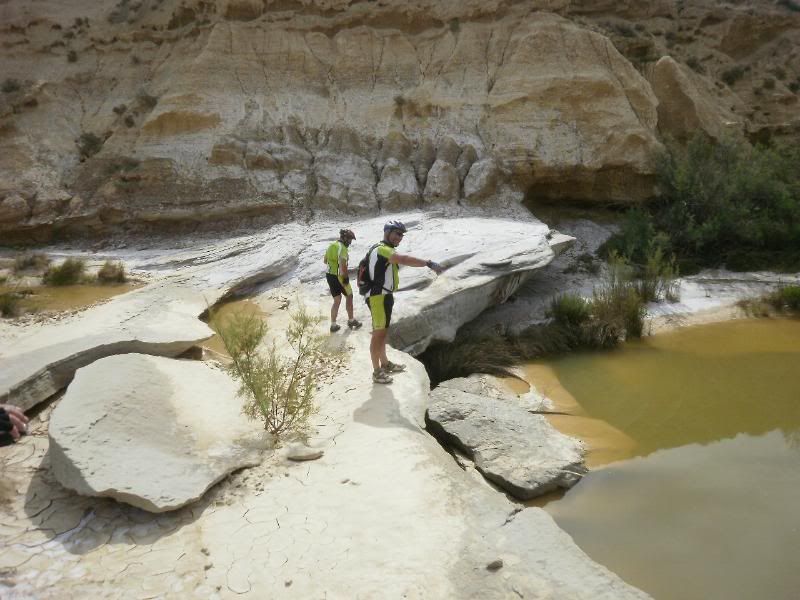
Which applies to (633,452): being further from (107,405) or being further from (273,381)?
(107,405)

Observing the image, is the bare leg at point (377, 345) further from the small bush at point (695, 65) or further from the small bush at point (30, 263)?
the small bush at point (695, 65)

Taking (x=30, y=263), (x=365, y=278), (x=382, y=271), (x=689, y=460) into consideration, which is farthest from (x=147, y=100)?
(x=689, y=460)

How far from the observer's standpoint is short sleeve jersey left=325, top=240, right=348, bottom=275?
257 inches

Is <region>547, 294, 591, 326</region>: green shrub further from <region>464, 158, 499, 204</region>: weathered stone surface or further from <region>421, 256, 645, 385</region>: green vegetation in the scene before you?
<region>464, 158, 499, 204</region>: weathered stone surface

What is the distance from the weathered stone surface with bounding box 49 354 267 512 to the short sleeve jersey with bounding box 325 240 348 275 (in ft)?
8.38

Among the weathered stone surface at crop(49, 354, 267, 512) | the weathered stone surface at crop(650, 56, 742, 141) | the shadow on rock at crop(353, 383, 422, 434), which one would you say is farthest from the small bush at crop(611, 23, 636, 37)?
the weathered stone surface at crop(49, 354, 267, 512)

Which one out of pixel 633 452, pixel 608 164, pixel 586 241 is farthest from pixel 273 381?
pixel 608 164

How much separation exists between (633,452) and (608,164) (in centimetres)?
956

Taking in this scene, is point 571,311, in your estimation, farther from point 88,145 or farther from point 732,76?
point 732,76

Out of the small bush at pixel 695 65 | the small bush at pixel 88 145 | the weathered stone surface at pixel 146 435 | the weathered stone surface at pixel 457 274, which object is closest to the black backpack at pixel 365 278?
the weathered stone surface at pixel 146 435

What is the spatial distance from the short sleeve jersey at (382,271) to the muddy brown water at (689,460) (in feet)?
8.23

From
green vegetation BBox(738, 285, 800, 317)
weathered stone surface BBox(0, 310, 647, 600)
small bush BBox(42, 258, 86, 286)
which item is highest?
weathered stone surface BBox(0, 310, 647, 600)

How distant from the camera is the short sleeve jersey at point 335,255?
6520mm

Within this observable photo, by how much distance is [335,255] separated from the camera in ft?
21.8
